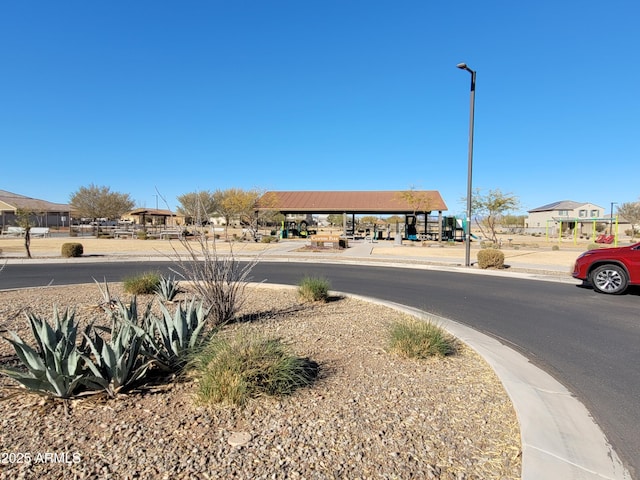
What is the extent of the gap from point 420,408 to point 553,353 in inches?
117

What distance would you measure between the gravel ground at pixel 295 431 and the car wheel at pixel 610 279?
8137mm

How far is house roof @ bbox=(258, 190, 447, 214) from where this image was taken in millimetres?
35938

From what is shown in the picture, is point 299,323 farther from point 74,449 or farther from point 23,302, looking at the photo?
point 23,302

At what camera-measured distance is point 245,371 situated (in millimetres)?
3508

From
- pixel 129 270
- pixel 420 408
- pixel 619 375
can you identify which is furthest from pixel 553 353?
pixel 129 270

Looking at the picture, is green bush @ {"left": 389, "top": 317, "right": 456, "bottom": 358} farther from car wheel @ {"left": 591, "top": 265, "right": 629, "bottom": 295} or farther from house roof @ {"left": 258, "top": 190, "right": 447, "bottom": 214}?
house roof @ {"left": 258, "top": 190, "right": 447, "bottom": 214}

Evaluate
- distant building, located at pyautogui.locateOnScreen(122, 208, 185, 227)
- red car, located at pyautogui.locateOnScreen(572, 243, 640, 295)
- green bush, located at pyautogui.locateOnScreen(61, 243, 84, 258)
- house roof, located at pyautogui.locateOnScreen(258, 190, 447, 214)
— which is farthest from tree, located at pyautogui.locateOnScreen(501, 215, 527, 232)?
green bush, located at pyautogui.locateOnScreen(61, 243, 84, 258)

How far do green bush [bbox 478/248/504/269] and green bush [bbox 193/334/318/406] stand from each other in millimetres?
13611

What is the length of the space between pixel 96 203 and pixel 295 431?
195 feet

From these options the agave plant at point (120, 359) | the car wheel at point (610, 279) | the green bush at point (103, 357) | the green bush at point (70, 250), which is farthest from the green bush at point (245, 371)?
the green bush at point (70, 250)

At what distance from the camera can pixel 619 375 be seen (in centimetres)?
459

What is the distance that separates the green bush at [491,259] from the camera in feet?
51.8

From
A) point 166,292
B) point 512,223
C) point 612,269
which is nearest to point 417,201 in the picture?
point 612,269

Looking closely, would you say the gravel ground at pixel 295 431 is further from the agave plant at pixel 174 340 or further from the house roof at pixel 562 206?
the house roof at pixel 562 206
